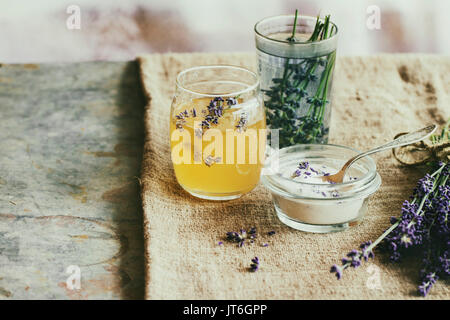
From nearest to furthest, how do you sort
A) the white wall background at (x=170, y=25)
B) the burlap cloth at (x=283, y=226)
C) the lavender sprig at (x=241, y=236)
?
the burlap cloth at (x=283, y=226)
the lavender sprig at (x=241, y=236)
the white wall background at (x=170, y=25)

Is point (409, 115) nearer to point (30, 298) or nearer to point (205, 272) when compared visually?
point (205, 272)

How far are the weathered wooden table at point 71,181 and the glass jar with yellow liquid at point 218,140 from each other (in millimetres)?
136

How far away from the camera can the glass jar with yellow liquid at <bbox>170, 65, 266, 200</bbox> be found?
1085mm

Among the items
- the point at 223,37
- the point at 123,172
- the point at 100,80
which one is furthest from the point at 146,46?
the point at 123,172

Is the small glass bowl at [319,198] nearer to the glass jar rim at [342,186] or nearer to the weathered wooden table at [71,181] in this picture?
the glass jar rim at [342,186]

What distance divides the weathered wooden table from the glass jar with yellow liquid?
14cm

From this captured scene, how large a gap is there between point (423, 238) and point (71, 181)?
0.70 meters

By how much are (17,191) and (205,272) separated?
18.3 inches

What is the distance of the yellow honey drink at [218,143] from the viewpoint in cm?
108

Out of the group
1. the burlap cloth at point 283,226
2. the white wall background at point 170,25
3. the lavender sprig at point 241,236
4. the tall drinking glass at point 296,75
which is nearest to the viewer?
the burlap cloth at point 283,226

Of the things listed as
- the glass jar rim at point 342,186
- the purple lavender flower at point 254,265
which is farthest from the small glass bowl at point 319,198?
the purple lavender flower at point 254,265

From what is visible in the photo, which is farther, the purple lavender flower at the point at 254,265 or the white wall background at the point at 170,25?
the white wall background at the point at 170,25

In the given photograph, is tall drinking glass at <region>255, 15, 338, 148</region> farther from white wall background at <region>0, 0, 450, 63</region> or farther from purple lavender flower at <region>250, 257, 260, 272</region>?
white wall background at <region>0, 0, 450, 63</region>

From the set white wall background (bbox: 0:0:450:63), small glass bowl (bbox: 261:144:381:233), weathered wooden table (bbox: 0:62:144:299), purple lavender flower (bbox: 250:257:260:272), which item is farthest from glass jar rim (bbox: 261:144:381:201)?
white wall background (bbox: 0:0:450:63)
